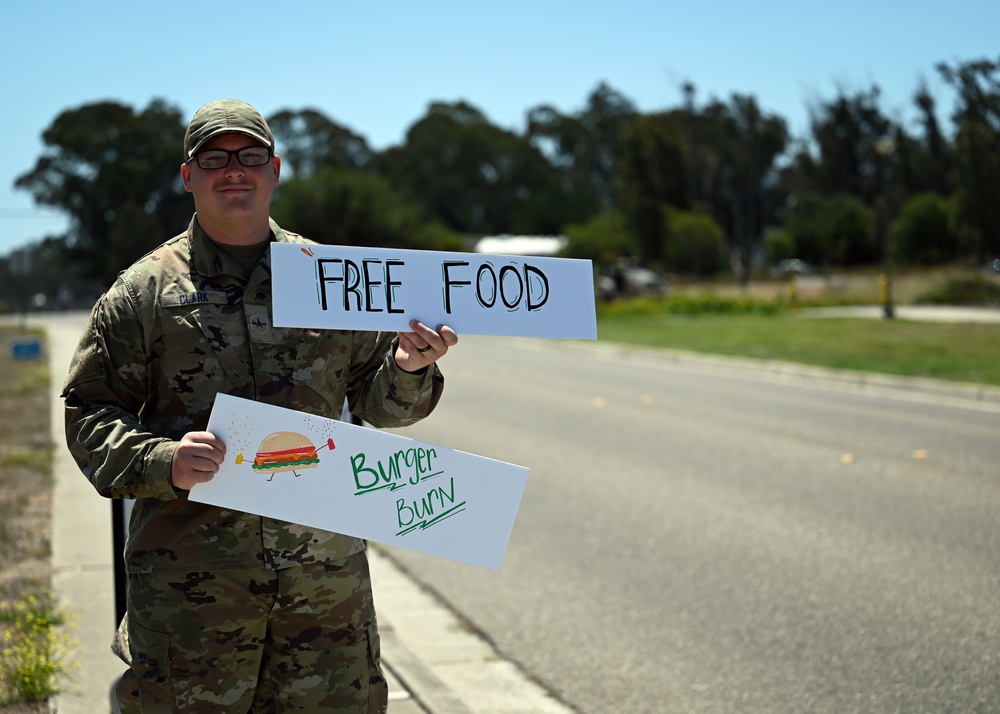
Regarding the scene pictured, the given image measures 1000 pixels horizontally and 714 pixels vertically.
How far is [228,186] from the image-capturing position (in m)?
2.62

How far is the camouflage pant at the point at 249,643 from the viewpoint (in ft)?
8.39

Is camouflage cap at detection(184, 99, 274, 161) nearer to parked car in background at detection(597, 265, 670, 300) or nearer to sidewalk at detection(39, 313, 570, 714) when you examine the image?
sidewalk at detection(39, 313, 570, 714)

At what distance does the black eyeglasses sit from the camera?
8.55 ft

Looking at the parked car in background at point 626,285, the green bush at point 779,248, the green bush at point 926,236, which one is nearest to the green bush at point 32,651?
the parked car in background at point 626,285

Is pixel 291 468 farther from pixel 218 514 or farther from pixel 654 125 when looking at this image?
pixel 654 125

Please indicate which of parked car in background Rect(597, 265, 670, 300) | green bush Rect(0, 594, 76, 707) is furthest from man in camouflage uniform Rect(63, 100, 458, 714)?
parked car in background Rect(597, 265, 670, 300)

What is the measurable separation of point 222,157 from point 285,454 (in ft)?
2.36

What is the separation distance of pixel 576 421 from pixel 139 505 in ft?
33.3

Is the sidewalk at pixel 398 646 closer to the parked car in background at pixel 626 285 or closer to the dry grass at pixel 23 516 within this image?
the dry grass at pixel 23 516

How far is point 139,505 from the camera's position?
Answer: 269 centimetres

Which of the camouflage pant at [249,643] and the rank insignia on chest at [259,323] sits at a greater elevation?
the rank insignia on chest at [259,323]

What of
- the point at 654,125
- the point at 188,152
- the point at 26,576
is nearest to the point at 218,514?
the point at 188,152

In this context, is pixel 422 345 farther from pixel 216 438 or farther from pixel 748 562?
pixel 748 562

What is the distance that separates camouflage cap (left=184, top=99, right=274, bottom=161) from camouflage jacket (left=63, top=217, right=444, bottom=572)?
214 millimetres
